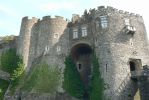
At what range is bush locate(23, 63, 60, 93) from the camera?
118ft

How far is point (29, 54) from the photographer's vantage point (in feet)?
134

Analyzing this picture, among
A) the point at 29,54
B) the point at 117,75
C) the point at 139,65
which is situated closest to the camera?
the point at 117,75

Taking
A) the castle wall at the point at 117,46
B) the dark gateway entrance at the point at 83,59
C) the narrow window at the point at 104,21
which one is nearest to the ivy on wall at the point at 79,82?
the castle wall at the point at 117,46

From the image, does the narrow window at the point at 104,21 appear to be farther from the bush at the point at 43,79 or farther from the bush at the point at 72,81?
the bush at the point at 43,79

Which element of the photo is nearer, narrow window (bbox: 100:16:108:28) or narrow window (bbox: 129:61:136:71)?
narrow window (bbox: 129:61:136:71)

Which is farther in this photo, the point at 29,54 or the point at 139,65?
the point at 29,54

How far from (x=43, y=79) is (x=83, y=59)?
293 inches

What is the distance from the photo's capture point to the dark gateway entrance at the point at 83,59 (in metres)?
39.9

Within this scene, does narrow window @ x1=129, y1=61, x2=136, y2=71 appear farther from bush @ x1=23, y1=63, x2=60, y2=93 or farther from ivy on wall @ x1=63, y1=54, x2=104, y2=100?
bush @ x1=23, y1=63, x2=60, y2=93

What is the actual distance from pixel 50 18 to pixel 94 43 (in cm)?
789

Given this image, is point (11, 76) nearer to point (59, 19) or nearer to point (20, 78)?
point (20, 78)

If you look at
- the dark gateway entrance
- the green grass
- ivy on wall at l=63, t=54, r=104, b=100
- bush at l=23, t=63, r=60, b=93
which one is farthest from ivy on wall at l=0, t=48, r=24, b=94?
the dark gateway entrance

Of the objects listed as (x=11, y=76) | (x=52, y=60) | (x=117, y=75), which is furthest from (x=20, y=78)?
(x=117, y=75)

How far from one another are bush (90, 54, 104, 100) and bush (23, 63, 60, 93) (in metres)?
Result: 4.58
